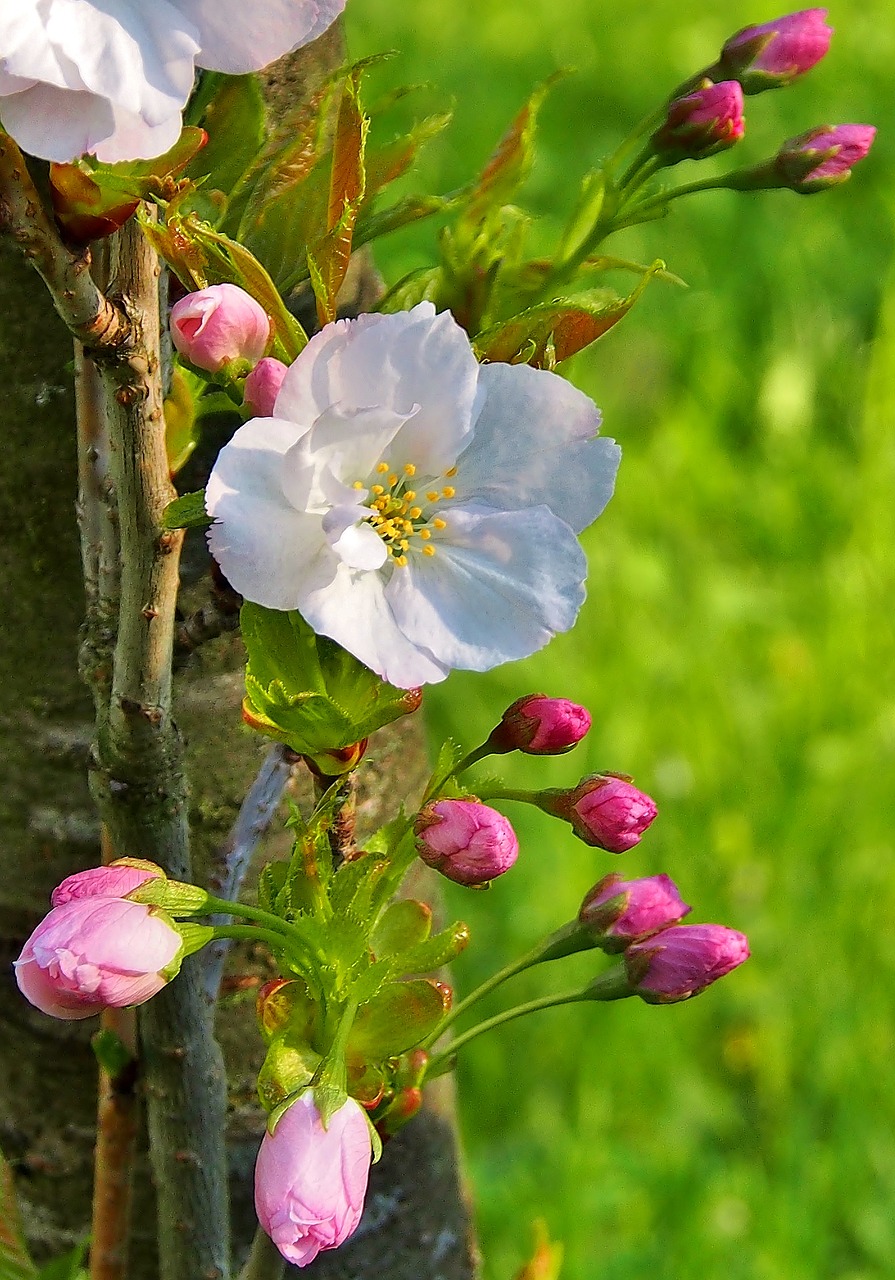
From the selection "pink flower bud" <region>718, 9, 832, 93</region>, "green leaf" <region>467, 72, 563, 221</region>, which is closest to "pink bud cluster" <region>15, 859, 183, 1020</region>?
"green leaf" <region>467, 72, 563, 221</region>

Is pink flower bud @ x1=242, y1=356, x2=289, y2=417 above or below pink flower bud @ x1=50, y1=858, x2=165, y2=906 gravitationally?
above

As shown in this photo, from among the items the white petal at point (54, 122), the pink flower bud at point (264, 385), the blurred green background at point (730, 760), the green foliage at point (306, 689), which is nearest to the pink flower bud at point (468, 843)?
the green foliage at point (306, 689)

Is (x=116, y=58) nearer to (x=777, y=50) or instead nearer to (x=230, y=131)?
(x=230, y=131)

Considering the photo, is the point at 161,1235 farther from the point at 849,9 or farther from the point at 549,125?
the point at 849,9

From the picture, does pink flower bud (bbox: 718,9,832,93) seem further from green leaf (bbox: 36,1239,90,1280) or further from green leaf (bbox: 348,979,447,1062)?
green leaf (bbox: 36,1239,90,1280)

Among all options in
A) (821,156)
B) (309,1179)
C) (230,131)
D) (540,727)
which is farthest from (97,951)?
(821,156)

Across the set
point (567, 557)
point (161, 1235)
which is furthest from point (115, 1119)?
point (567, 557)
